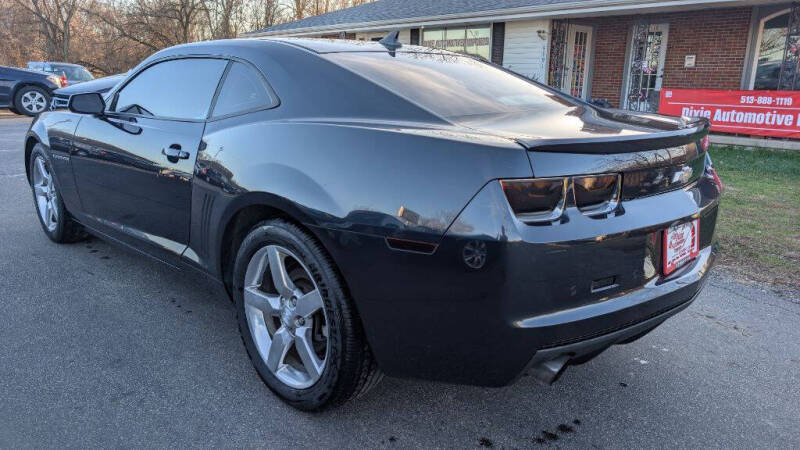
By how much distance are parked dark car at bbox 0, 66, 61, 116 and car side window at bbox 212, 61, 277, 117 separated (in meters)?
16.0

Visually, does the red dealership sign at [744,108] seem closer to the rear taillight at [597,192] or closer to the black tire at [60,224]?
the rear taillight at [597,192]

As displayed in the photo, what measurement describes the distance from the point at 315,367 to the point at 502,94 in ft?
5.07

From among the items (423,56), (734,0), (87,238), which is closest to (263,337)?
(423,56)

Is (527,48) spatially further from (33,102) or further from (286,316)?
(286,316)

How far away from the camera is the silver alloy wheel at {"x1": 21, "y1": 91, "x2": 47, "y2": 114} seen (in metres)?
16.0

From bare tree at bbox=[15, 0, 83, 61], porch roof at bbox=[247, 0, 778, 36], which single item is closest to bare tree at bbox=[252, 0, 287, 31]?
bare tree at bbox=[15, 0, 83, 61]

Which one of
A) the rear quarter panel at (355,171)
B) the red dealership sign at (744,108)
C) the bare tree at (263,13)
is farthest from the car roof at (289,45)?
the bare tree at (263,13)

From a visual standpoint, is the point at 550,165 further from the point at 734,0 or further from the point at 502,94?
the point at 734,0

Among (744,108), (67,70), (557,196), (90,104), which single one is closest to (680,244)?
(557,196)

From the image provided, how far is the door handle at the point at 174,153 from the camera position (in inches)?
115

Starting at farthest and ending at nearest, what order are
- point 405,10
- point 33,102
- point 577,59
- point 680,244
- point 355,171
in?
1. point 405,10
2. point 33,102
3. point 577,59
4. point 680,244
5. point 355,171

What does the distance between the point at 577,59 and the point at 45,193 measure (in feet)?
46.0

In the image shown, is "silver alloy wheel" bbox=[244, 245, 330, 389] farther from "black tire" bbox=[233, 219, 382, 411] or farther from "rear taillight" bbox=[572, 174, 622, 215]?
"rear taillight" bbox=[572, 174, 622, 215]

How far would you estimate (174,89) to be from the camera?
3.31 meters
